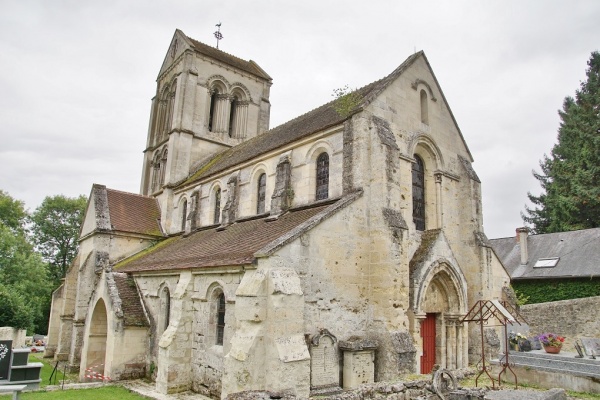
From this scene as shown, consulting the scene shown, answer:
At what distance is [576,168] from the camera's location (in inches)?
1282

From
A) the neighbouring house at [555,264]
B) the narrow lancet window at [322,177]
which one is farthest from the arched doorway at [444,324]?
the neighbouring house at [555,264]

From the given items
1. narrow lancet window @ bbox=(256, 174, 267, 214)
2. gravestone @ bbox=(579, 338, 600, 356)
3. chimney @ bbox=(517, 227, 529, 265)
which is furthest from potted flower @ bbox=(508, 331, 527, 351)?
chimney @ bbox=(517, 227, 529, 265)

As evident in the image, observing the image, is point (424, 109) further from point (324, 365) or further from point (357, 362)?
point (324, 365)

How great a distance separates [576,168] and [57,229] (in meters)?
46.0

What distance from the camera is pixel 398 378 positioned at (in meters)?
12.2

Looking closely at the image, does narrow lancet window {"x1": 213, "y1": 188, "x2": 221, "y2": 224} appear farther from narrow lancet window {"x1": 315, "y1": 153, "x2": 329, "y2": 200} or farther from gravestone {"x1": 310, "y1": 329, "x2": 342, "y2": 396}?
gravestone {"x1": 310, "y1": 329, "x2": 342, "y2": 396}

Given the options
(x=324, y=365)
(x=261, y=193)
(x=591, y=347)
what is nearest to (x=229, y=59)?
(x=261, y=193)

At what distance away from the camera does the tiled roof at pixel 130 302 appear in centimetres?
1698

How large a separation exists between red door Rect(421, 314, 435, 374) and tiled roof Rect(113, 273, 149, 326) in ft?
34.2

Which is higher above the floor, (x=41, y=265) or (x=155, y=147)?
(x=155, y=147)

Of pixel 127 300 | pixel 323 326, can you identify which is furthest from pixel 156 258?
pixel 323 326

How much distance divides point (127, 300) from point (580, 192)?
1188 inches

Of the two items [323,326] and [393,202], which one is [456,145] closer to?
[393,202]

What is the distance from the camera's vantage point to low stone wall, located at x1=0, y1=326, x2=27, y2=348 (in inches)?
969
